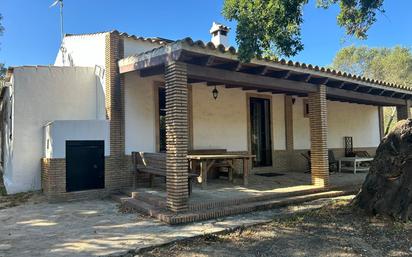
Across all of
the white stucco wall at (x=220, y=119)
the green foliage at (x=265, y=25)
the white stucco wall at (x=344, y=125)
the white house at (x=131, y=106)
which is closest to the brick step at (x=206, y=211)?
the white house at (x=131, y=106)

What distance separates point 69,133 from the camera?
897 cm

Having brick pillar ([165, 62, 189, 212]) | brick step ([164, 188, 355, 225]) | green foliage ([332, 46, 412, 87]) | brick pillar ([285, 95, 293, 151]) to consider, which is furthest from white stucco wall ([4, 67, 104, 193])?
green foliage ([332, 46, 412, 87])

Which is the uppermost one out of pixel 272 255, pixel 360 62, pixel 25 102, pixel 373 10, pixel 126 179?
pixel 360 62

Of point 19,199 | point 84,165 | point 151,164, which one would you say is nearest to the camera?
point 151,164

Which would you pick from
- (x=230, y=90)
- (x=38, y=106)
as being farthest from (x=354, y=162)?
(x=38, y=106)

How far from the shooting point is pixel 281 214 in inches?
289

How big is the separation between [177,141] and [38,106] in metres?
5.17

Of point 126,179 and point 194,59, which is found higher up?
point 194,59

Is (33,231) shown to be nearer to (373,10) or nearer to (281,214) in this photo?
(281,214)

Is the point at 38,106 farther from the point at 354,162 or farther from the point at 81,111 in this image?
the point at 354,162

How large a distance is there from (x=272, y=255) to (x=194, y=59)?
13.4ft

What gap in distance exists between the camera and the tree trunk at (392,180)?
6527mm

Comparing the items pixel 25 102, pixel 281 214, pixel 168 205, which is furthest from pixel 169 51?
pixel 25 102

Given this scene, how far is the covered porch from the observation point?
6848 mm
